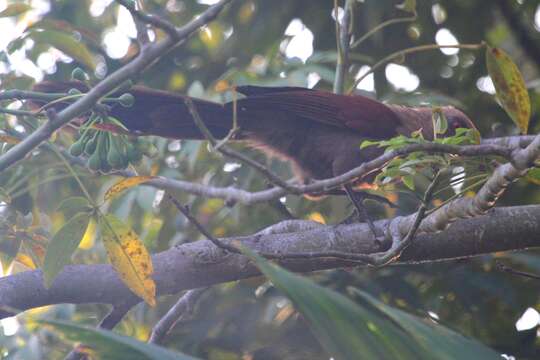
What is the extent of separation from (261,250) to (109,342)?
1.49 meters

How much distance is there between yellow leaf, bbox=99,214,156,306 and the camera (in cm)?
253

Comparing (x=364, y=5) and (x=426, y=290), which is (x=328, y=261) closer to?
(x=426, y=290)

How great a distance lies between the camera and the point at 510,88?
2375mm

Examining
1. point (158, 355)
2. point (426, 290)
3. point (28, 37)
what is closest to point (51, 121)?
point (28, 37)

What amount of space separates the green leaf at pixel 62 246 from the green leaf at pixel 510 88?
1.29 meters

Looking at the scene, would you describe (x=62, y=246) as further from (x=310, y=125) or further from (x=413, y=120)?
(x=413, y=120)

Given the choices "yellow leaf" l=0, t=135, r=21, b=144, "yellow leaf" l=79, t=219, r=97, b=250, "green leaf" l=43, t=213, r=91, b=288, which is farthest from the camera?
"yellow leaf" l=79, t=219, r=97, b=250

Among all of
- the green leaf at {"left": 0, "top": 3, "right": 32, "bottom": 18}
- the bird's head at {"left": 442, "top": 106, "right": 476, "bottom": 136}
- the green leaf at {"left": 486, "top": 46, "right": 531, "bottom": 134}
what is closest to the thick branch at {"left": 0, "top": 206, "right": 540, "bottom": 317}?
the green leaf at {"left": 486, "top": 46, "right": 531, "bottom": 134}

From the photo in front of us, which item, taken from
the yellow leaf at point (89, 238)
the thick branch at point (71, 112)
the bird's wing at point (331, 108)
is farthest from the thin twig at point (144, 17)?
the yellow leaf at point (89, 238)

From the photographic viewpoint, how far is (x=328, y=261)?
292cm

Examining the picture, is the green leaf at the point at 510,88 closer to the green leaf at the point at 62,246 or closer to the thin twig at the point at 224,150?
the thin twig at the point at 224,150

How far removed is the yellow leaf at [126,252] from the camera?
8.29 ft

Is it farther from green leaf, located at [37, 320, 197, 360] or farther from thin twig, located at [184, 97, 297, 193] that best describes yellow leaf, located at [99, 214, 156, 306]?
green leaf, located at [37, 320, 197, 360]

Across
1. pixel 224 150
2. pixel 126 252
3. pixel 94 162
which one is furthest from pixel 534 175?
pixel 94 162
